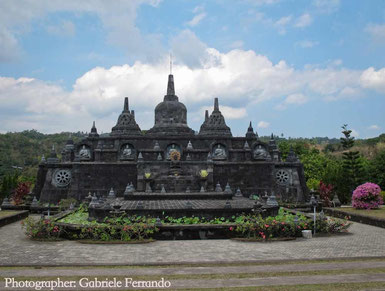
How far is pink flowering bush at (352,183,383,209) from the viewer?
2343 cm

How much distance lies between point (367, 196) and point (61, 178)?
22.1 meters

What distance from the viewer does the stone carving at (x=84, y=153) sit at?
106 feet

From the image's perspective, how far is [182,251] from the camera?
1239cm

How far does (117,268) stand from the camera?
32.5 ft

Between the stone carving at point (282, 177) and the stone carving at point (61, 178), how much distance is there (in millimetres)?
16574

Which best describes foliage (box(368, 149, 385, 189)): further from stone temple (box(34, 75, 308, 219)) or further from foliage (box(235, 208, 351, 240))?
foliage (box(235, 208, 351, 240))

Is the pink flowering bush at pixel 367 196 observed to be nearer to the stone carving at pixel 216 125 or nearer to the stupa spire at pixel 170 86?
the stone carving at pixel 216 125

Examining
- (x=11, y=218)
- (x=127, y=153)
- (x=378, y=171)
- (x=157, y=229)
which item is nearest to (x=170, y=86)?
(x=127, y=153)

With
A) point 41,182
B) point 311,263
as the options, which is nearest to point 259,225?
point 311,263

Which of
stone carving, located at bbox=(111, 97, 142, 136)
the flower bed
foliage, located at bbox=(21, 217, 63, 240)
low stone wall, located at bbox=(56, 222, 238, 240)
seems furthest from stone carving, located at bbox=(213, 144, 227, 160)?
foliage, located at bbox=(21, 217, 63, 240)

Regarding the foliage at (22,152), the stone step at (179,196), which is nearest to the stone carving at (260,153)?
the stone step at (179,196)

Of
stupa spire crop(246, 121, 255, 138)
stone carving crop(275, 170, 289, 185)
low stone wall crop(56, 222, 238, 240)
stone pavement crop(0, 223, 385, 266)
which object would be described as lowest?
stone pavement crop(0, 223, 385, 266)

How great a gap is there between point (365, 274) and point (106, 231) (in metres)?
9.02

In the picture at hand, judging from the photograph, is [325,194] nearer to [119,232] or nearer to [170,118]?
[170,118]
